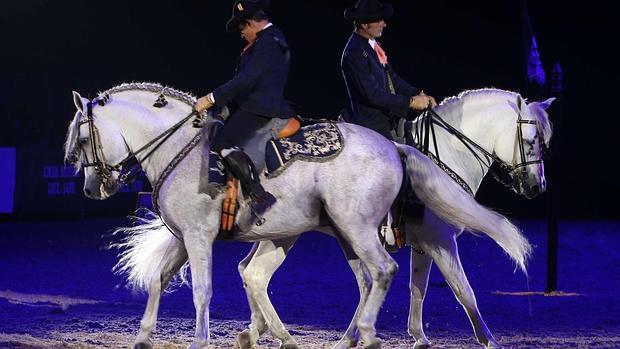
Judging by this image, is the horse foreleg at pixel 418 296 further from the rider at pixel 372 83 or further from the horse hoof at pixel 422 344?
the rider at pixel 372 83

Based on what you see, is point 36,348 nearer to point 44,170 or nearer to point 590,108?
point 44,170

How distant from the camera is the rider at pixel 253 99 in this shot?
5.96 metres

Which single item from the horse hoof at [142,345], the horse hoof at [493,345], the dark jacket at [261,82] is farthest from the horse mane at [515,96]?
the horse hoof at [142,345]

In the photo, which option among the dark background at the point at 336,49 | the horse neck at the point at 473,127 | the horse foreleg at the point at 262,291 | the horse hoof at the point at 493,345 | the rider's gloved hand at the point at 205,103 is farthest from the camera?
the dark background at the point at 336,49

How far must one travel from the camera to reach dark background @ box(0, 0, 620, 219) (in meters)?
15.6

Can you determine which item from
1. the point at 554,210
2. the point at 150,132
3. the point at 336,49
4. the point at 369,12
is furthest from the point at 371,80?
the point at 336,49

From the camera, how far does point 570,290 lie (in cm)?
1020

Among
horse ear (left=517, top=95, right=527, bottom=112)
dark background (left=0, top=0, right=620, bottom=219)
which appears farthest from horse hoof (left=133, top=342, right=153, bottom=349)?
dark background (left=0, top=0, right=620, bottom=219)

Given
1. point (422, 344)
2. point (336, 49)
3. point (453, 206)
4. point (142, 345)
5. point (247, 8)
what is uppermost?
point (336, 49)

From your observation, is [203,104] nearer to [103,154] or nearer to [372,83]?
[103,154]

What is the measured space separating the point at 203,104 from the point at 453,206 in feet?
5.28

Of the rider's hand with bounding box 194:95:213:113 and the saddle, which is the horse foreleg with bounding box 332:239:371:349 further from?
the rider's hand with bounding box 194:95:213:113

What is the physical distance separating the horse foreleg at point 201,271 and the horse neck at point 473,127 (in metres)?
1.83

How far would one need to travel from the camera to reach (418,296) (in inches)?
265
